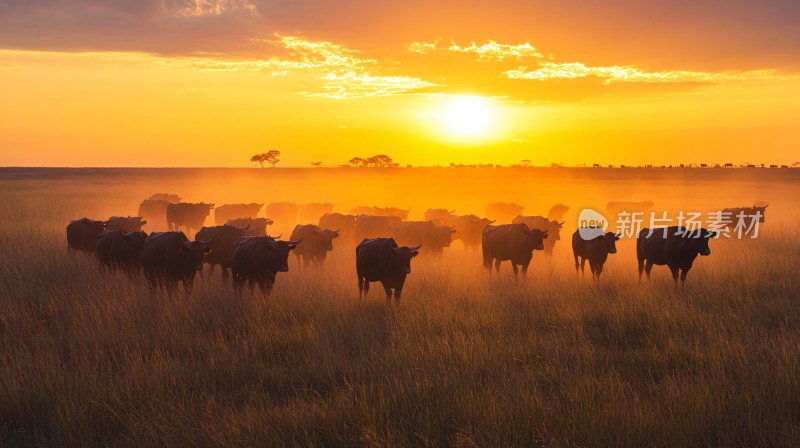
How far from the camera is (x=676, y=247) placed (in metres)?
13.5

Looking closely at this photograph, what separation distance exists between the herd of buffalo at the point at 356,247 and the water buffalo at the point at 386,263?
0.02 metres

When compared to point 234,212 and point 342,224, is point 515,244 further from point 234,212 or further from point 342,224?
point 234,212

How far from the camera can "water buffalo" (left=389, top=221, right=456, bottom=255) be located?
1878 centimetres

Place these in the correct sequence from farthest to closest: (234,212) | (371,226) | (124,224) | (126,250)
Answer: (234,212), (371,226), (124,224), (126,250)

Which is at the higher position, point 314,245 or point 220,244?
point 220,244

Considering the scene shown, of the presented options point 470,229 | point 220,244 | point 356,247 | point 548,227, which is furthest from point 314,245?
point 548,227

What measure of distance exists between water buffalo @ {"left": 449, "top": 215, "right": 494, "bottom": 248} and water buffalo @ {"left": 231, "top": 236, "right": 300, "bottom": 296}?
35.3 ft

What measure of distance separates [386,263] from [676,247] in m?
7.34

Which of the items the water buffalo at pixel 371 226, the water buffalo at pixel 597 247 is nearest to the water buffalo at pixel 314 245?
the water buffalo at pixel 371 226

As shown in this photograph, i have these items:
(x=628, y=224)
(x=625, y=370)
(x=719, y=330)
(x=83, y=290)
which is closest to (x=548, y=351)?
(x=625, y=370)

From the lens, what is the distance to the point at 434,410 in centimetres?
573

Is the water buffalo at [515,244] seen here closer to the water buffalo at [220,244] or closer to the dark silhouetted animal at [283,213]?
the water buffalo at [220,244]

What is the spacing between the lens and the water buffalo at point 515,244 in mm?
14789

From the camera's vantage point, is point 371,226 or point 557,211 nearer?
point 371,226
